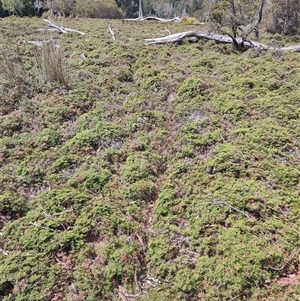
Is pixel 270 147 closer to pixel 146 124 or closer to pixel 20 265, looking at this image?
pixel 146 124

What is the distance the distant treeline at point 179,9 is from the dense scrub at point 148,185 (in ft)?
17.4

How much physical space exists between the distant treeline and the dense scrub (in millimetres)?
5318

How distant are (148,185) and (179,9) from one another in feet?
207

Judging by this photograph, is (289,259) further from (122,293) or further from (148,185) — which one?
(148,185)

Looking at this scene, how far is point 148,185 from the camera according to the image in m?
3.66

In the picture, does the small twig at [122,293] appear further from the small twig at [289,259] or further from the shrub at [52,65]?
the shrub at [52,65]

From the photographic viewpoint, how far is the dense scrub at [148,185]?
2621 mm

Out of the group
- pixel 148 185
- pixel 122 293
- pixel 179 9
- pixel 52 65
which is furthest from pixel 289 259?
pixel 179 9

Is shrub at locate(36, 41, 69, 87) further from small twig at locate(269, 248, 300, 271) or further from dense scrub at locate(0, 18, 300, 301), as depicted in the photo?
small twig at locate(269, 248, 300, 271)

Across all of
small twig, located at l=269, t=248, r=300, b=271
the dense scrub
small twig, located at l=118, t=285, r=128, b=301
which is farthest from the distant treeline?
small twig, located at l=118, t=285, r=128, b=301

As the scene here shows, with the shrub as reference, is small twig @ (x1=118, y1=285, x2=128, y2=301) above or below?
below

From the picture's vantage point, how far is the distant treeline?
10477mm

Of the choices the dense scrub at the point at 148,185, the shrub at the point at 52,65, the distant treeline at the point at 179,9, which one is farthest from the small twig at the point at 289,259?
the distant treeline at the point at 179,9

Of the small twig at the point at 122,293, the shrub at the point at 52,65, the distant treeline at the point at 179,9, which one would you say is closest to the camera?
the small twig at the point at 122,293
